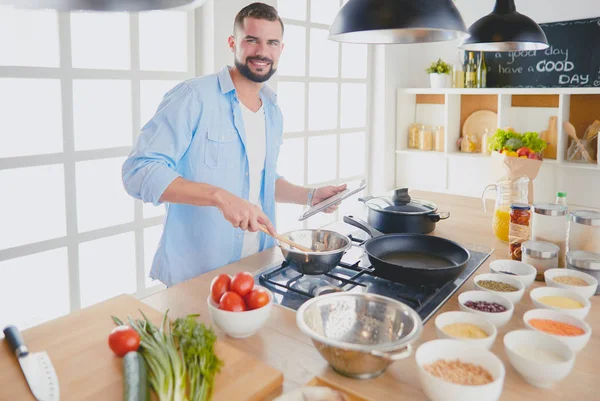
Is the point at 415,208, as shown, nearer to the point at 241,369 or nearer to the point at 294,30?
the point at 241,369

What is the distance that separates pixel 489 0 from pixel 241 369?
12.7ft

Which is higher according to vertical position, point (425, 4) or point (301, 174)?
point (425, 4)

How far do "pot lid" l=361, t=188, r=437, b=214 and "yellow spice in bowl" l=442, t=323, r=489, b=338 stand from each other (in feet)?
2.82

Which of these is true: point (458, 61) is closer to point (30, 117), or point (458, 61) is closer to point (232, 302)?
point (30, 117)

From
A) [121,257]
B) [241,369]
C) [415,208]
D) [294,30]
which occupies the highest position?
[294,30]

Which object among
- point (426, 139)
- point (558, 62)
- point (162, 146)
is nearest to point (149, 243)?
point (162, 146)

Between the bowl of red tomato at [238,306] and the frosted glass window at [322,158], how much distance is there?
2.59 metres

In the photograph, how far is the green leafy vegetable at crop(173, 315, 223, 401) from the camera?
3.14 feet

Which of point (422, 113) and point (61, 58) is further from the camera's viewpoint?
point (422, 113)

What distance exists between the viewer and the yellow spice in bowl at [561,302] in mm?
1324

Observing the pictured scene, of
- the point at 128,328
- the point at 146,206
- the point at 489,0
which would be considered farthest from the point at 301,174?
the point at 128,328

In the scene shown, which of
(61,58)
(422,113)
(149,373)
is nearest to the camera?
(149,373)

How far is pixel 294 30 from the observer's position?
3494 mm

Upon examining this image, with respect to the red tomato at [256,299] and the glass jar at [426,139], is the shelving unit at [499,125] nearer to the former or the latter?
the glass jar at [426,139]
